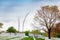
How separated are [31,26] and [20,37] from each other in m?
0.28

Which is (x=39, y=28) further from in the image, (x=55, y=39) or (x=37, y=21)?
(x=55, y=39)

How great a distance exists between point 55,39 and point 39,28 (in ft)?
1.18

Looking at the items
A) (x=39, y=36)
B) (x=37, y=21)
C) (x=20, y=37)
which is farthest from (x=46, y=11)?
(x=20, y=37)

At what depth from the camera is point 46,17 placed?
3154 millimetres

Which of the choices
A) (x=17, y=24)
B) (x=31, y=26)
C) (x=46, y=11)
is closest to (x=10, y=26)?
(x=17, y=24)

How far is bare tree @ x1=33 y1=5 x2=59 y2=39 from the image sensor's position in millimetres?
3127

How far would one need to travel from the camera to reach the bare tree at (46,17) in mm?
3127

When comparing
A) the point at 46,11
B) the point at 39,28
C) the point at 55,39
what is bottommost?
the point at 55,39

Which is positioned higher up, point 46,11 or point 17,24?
point 46,11

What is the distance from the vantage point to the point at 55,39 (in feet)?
10.00

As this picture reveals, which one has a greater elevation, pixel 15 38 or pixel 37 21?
pixel 37 21

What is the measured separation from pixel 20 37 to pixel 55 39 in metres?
0.63

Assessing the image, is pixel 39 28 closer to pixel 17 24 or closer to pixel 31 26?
pixel 31 26

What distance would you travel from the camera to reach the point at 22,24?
3.10 metres
